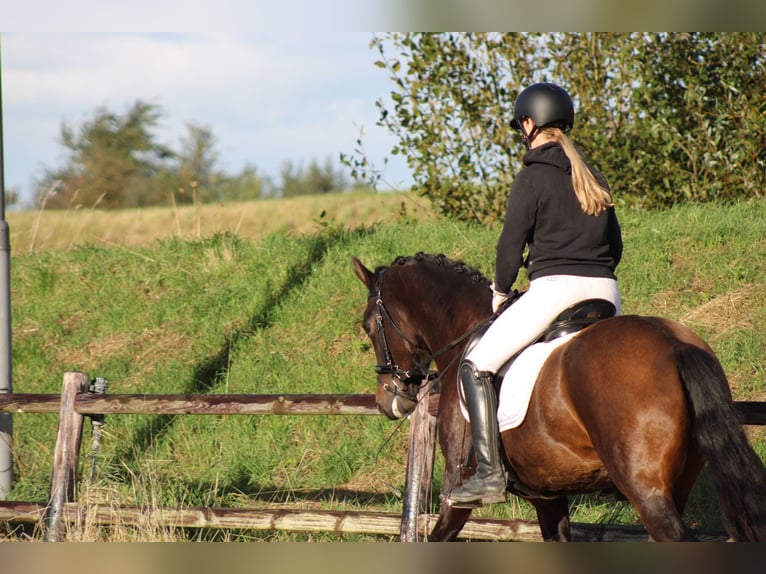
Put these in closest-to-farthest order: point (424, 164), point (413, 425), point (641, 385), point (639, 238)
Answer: point (641, 385)
point (413, 425)
point (639, 238)
point (424, 164)

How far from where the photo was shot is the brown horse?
3674 millimetres

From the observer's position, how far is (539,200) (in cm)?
464

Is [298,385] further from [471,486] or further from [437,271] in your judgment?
[471,486]

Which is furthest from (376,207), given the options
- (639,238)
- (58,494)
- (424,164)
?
(58,494)

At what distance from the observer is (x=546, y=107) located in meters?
4.75

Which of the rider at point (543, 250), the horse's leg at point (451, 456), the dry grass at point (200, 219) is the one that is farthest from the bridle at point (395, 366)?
the dry grass at point (200, 219)

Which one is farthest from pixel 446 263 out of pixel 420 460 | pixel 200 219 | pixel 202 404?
pixel 200 219

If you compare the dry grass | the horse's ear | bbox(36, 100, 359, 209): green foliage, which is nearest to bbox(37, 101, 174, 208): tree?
bbox(36, 100, 359, 209): green foliage

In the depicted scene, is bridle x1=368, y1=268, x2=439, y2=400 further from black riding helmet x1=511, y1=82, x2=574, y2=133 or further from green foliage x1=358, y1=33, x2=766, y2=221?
green foliage x1=358, y1=33, x2=766, y2=221

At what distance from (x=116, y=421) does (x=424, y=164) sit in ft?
18.4

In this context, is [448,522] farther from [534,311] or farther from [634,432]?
[634,432]

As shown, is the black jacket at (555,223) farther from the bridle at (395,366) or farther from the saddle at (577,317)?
the bridle at (395,366)

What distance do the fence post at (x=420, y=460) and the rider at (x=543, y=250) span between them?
1222 millimetres

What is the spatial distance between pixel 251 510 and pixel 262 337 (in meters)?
4.40
